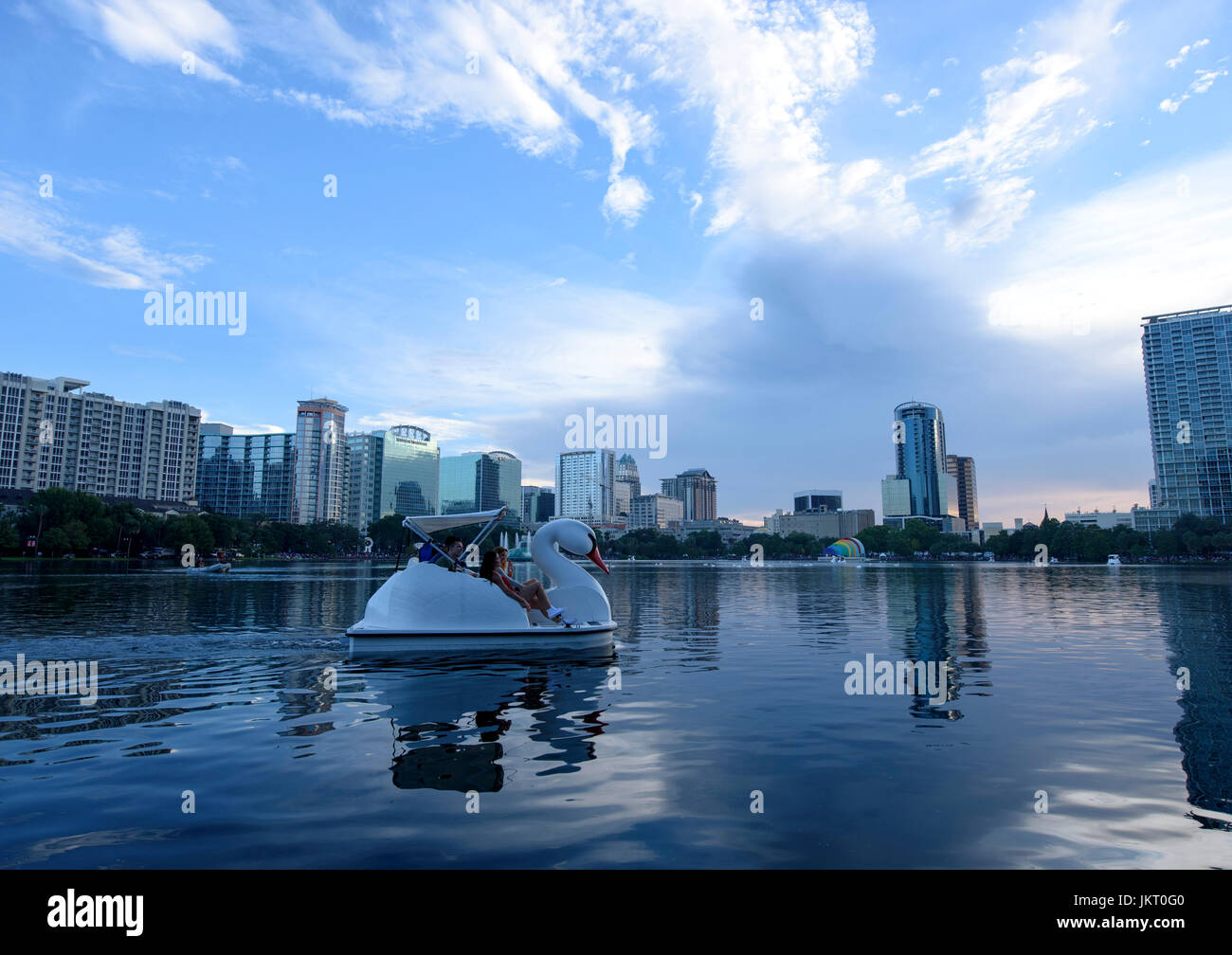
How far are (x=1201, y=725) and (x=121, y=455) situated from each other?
22597cm

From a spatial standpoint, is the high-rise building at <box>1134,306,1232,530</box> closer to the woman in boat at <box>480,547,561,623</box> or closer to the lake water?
the lake water

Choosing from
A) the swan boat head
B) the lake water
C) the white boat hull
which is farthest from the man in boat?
the lake water

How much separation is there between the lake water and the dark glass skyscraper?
8106 inches

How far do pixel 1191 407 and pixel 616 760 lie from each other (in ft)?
732

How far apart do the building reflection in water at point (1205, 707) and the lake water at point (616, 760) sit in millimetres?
58

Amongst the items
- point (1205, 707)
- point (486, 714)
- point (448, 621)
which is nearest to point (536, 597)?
point (448, 621)

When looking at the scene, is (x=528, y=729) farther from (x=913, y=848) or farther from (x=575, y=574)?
(x=575, y=574)

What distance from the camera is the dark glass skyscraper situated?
17438 cm

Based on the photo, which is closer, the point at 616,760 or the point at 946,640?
the point at 616,760

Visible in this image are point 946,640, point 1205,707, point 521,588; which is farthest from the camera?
→ point 946,640

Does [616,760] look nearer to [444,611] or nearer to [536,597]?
[444,611]

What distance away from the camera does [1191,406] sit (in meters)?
178
